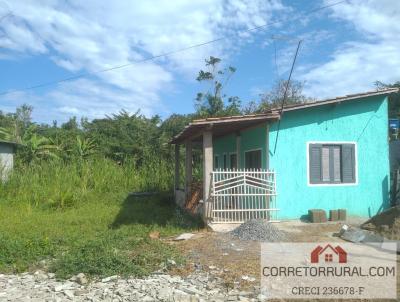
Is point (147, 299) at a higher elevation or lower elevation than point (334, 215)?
lower

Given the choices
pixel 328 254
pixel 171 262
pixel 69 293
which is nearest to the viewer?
pixel 69 293

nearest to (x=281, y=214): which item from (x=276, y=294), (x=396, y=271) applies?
(x=396, y=271)

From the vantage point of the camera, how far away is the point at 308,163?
12.9 metres

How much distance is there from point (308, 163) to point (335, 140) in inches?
45.0

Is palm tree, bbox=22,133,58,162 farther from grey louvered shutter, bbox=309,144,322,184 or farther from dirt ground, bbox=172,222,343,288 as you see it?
grey louvered shutter, bbox=309,144,322,184

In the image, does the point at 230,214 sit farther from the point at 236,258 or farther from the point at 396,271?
the point at 396,271

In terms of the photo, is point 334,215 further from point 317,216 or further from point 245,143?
point 245,143

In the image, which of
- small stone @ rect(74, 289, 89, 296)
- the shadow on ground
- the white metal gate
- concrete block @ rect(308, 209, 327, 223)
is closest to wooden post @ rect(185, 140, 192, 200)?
the shadow on ground

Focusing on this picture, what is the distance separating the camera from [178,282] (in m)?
7.09

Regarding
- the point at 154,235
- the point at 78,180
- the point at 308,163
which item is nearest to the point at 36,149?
the point at 78,180

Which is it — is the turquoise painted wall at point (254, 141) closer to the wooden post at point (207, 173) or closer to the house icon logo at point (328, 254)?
the wooden post at point (207, 173)

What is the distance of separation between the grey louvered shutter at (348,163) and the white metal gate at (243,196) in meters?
2.43

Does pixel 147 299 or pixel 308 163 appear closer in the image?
pixel 147 299

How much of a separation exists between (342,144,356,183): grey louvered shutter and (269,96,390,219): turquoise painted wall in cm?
19
